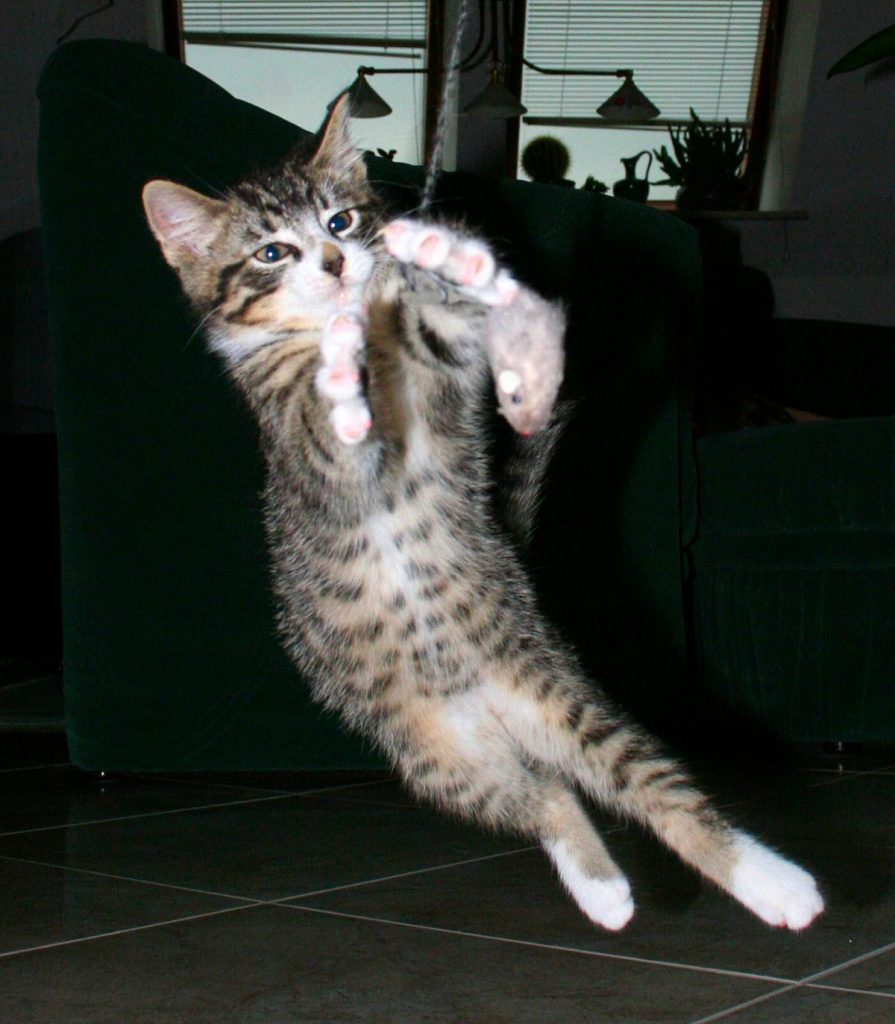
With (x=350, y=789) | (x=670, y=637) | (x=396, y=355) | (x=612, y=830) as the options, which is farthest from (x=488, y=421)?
(x=350, y=789)

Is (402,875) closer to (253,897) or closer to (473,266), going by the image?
(253,897)

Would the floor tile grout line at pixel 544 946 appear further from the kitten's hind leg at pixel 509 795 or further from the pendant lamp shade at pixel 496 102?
the pendant lamp shade at pixel 496 102

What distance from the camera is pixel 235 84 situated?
516cm

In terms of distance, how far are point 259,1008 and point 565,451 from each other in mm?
956

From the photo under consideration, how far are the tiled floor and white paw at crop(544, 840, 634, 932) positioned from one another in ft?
0.08

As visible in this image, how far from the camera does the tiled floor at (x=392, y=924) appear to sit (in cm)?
91

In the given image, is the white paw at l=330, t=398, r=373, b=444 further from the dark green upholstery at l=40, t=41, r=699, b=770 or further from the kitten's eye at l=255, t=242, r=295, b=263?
the dark green upholstery at l=40, t=41, r=699, b=770

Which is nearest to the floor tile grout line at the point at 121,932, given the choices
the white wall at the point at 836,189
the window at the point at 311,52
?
the window at the point at 311,52

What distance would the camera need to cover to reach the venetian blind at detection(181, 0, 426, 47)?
5094 millimetres

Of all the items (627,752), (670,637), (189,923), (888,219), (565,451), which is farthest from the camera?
(888,219)

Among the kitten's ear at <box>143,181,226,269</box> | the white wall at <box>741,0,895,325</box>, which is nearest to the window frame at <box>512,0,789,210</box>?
the white wall at <box>741,0,895,325</box>

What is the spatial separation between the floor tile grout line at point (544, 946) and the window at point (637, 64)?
4542mm

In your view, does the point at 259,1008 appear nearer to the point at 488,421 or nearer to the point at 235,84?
the point at 488,421

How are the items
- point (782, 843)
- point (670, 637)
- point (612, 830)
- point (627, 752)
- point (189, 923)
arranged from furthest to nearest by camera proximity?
point (670, 637) < point (612, 830) < point (782, 843) < point (189, 923) < point (627, 752)
